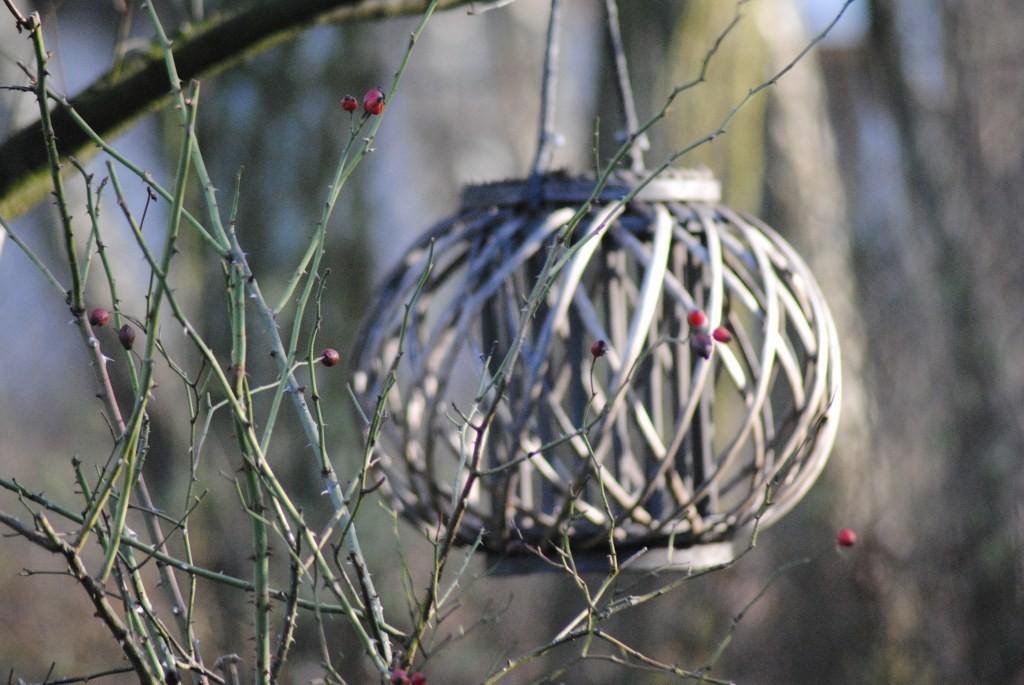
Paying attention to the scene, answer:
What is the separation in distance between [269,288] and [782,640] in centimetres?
231

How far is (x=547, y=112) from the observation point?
1427mm

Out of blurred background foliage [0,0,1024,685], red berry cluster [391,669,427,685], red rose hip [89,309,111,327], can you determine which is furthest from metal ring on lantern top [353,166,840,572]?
blurred background foliage [0,0,1024,685]

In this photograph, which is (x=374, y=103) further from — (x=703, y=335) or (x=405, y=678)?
(x=405, y=678)

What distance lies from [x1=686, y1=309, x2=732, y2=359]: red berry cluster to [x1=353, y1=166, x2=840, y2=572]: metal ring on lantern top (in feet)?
0.04

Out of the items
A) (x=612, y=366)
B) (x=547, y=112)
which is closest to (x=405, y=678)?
(x=612, y=366)

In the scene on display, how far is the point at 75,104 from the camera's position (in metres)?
1.45

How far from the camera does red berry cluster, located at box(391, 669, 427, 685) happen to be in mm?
915

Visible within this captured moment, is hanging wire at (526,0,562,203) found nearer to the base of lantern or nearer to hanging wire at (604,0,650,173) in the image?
hanging wire at (604,0,650,173)

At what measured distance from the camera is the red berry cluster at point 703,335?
110 cm

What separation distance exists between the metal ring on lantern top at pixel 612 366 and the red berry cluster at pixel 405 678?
25 cm

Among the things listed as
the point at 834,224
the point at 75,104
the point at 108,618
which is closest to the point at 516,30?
the point at 834,224

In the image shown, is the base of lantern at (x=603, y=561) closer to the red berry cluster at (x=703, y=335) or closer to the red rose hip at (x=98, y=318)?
the red berry cluster at (x=703, y=335)

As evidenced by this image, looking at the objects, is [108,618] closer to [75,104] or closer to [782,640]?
[75,104]

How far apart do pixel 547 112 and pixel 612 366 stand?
12.9 inches
